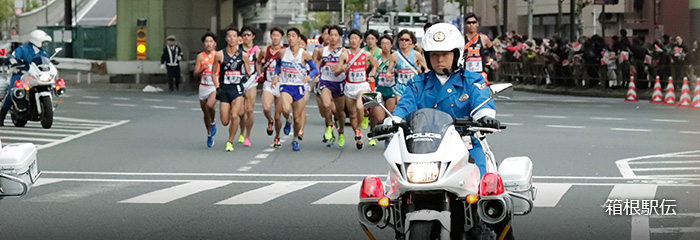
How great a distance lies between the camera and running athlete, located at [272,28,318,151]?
63.5 ft

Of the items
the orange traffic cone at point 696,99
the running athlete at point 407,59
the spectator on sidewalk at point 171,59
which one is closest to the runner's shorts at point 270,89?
Result: the running athlete at point 407,59

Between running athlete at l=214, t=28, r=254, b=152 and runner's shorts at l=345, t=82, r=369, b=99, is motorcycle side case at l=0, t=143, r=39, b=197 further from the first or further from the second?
runner's shorts at l=345, t=82, r=369, b=99

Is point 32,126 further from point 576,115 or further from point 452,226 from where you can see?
point 452,226

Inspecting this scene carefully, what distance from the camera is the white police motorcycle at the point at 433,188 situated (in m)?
7.38

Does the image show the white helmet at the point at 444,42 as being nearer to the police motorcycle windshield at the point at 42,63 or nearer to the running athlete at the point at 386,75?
the running athlete at the point at 386,75

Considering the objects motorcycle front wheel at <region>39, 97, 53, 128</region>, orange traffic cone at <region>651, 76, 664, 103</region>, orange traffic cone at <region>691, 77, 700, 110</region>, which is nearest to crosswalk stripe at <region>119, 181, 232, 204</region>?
motorcycle front wheel at <region>39, 97, 53, 128</region>

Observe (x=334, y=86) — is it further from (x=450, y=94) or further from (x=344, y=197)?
(x=450, y=94)

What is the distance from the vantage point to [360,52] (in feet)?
64.2

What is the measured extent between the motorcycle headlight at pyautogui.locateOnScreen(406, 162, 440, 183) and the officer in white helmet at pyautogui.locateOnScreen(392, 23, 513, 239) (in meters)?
0.97

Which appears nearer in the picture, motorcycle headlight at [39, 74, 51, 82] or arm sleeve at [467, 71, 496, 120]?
arm sleeve at [467, 71, 496, 120]

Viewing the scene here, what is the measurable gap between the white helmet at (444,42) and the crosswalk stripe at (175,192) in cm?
489

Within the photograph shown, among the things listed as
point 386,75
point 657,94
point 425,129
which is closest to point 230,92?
point 386,75

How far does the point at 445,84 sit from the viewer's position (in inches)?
336

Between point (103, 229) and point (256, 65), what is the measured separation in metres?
9.33
